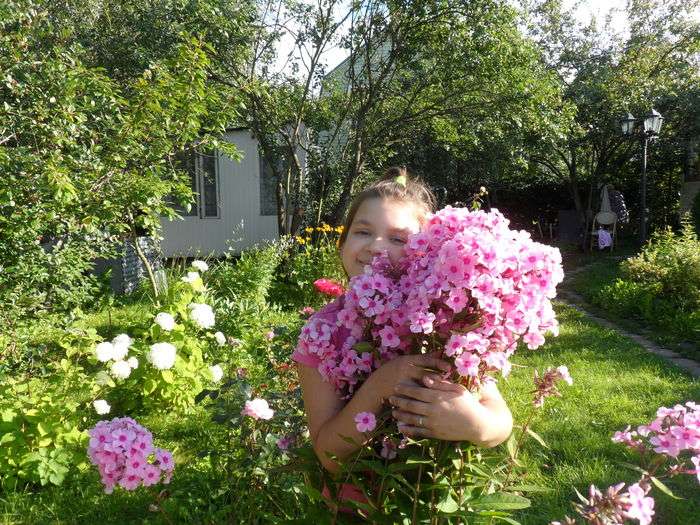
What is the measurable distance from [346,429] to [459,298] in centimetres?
42

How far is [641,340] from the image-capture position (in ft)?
19.7

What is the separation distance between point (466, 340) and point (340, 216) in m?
8.44

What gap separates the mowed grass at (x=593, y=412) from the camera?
2.70 metres

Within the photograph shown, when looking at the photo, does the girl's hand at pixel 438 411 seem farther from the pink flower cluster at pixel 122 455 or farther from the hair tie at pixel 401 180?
the pink flower cluster at pixel 122 455

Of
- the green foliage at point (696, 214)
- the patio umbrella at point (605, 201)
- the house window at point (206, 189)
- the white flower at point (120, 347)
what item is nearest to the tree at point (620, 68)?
the patio umbrella at point (605, 201)

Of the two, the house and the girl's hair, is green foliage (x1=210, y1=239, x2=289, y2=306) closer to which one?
the girl's hair

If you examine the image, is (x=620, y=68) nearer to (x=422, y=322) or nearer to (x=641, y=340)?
(x=641, y=340)

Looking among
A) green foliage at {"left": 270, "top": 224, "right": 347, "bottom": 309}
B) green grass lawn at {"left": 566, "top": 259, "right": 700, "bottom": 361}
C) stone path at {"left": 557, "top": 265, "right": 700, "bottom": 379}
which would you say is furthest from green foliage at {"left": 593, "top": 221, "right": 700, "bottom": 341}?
green foliage at {"left": 270, "top": 224, "right": 347, "bottom": 309}

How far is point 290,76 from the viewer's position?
9.14 metres

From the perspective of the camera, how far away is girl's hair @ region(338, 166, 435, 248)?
157cm

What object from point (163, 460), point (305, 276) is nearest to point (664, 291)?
point (305, 276)

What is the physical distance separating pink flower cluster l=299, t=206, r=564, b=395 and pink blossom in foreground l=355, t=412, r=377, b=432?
9 cm

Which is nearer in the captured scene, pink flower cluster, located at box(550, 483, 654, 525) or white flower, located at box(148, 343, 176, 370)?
pink flower cluster, located at box(550, 483, 654, 525)

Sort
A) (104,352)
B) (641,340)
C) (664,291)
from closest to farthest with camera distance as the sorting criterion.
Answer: (104,352), (641,340), (664,291)
